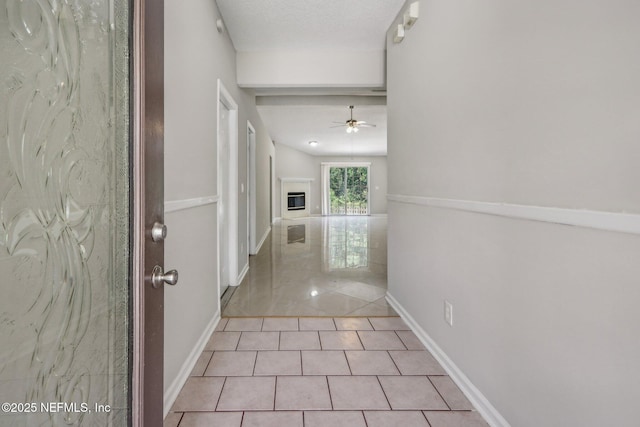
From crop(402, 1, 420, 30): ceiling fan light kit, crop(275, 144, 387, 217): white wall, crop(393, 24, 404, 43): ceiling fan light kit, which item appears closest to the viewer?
crop(402, 1, 420, 30): ceiling fan light kit

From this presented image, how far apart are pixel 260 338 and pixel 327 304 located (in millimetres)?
824

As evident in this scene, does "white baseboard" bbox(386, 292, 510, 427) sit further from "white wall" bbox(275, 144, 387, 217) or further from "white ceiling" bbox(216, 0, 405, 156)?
"white wall" bbox(275, 144, 387, 217)

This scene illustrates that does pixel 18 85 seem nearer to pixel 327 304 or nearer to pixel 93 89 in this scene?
pixel 93 89

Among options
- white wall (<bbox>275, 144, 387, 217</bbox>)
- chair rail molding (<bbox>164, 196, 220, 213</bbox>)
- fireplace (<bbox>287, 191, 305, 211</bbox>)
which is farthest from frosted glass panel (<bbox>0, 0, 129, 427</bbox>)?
white wall (<bbox>275, 144, 387, 217</bbox>)

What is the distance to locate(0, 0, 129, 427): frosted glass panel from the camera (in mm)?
647

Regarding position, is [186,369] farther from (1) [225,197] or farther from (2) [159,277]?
(1) [225,197]

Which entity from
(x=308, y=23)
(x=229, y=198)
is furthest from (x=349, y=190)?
(x=308, y=23)

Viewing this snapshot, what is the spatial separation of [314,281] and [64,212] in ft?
10.0

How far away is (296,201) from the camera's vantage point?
39.7 feet

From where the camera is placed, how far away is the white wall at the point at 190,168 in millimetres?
1637

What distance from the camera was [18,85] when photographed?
0.66 metres

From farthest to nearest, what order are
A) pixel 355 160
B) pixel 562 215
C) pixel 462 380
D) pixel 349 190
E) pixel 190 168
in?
pixel 349 190 < pixel 355 160 < pixel 190 168 < pixel 462 380 < pixel 562 215

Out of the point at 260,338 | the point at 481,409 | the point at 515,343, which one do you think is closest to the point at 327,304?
the point at 260,338

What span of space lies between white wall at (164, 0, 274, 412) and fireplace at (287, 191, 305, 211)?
29.3ft
